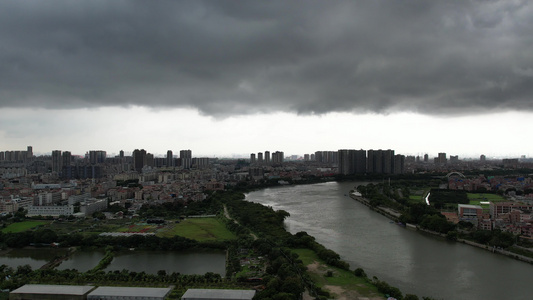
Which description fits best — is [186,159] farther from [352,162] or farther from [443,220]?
[443,220]

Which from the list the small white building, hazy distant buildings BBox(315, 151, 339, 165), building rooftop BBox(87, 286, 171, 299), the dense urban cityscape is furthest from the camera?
hazy distant buildings BBox(315, 151, 339, 165)

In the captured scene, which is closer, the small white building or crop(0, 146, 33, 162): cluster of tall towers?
the small white building

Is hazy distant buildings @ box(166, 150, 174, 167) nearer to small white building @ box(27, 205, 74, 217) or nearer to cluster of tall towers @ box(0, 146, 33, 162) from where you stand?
cluster of tall towers @ box(0, 146, 33, 162)

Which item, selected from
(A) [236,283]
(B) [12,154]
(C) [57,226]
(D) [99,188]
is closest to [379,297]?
(A) [236,283]

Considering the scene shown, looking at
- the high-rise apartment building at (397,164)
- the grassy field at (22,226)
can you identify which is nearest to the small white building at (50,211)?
the grassy field at (22,226)

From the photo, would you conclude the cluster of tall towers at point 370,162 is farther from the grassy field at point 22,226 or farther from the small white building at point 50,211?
the grassy field at point 22,226

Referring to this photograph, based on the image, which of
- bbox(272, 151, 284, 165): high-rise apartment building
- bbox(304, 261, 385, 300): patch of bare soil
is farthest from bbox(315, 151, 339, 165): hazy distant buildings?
bbox(304, 261, 385, 300): patch of bare soil
